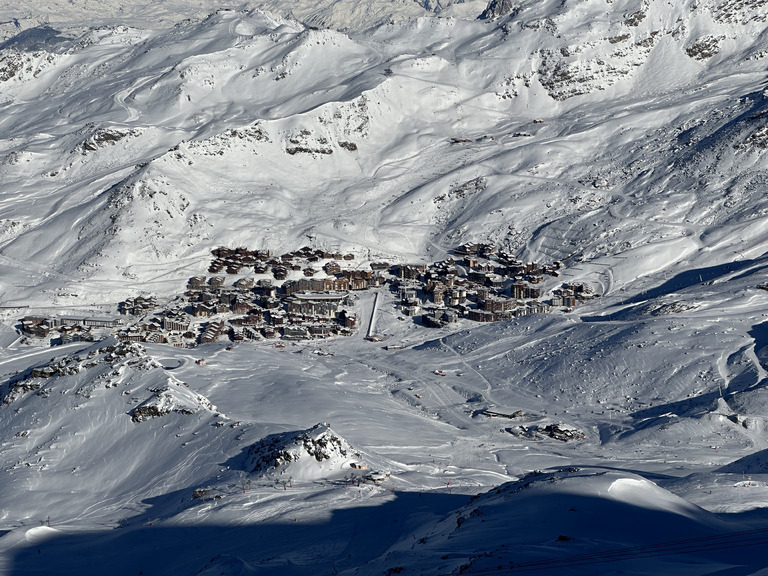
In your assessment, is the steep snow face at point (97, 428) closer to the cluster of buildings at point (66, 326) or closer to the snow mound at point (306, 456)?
the snow mound at point (306, 456)

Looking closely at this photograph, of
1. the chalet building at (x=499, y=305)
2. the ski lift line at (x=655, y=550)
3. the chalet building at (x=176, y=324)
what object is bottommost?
the chalet building at (x=499, y=305)

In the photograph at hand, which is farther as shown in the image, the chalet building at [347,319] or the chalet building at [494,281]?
the chalet building at [494,281]

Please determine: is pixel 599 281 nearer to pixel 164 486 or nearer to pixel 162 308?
pixel 162 308

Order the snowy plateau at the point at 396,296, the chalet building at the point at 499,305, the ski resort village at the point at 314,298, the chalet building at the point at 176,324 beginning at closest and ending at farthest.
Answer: the snowy plateau at the point at 396,296, the chalet building at the point at 176,324, the ski resort village at the point at 314,298, the chalet building at the point at 499,305

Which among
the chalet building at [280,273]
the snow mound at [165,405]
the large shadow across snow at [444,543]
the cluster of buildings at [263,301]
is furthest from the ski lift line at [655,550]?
the chalet building at [280,273]

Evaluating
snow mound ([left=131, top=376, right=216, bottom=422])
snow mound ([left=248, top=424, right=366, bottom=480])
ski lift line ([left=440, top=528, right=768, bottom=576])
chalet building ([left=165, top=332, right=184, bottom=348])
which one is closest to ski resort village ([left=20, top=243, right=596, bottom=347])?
chalet building ([left=165, top=332, right=184, bottom=348])

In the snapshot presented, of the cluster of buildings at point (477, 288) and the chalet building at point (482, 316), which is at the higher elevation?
the cluster of buildings at point (477, 288)

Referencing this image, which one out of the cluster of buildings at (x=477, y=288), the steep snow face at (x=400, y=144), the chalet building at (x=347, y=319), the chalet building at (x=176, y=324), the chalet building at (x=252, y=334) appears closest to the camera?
the chalet building at (x=252, y=334)
